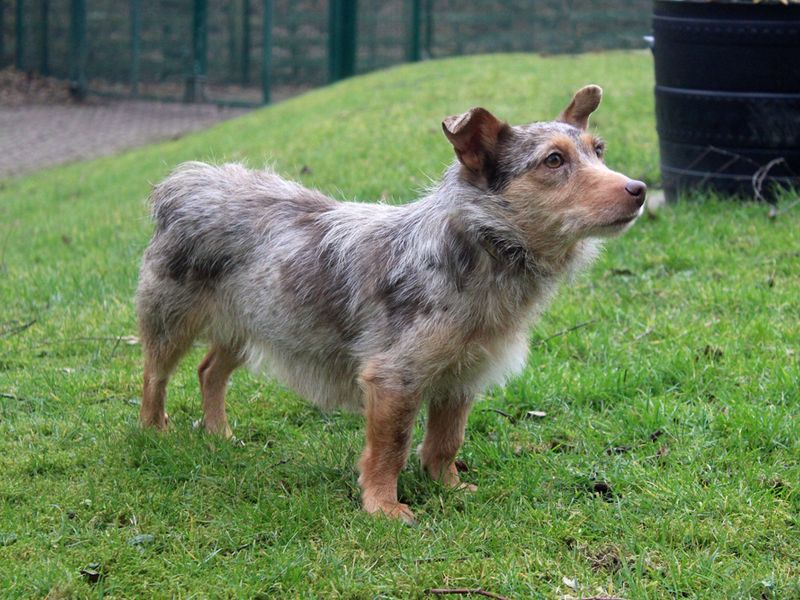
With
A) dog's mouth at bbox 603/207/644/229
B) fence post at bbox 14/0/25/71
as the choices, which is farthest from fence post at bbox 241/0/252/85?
dog's mouth at bbox 603/207/644/229

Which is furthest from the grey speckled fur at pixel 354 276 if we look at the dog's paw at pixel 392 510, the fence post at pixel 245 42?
the fence post at pixel 245 42

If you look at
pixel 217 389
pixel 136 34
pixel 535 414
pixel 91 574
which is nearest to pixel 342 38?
pixel 136 34

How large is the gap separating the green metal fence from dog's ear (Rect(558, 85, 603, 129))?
1507 centimetres

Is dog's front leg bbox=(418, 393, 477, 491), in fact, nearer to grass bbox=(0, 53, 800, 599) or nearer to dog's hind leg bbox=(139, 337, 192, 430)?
grass bbox=(0, 53, 800, 599)

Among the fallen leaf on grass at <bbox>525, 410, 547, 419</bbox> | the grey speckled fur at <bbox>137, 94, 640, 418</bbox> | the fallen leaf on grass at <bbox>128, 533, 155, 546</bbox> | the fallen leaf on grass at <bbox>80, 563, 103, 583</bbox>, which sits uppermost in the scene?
the grey speckled fur at <bbox>137, 94, 640, 418</bbox>

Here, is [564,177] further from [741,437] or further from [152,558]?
[152,558]

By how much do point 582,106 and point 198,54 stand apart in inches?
657

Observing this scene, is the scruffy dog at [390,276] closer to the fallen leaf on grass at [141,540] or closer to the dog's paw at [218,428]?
the dog's paw at [218,428]

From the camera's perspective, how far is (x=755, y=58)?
25.8 feet

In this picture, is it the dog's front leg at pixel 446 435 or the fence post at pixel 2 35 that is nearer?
the dog's front leg at pixel 446 435

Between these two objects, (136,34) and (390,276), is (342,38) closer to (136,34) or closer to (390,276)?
(136,34)

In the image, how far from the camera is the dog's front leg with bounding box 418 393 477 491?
461 centimetres

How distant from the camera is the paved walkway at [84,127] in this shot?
1686cm

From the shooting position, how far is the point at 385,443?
4348 millimetres
